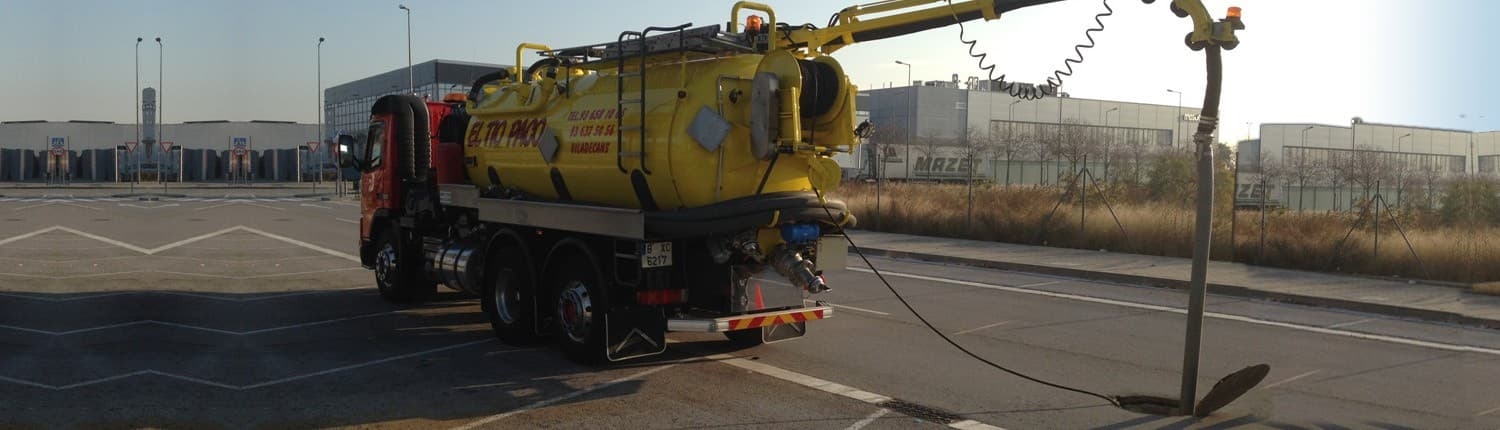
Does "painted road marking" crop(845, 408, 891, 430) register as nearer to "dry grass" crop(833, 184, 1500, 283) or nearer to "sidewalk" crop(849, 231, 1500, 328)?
"sidewalk" crop(849, 231, 1500, 328)

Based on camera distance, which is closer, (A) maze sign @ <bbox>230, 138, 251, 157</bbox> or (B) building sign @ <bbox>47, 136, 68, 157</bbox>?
(B) building sign @ <bbox>47, 136, 68, 157</bbox>

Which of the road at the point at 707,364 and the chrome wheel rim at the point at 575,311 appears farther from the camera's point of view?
the chrome wheel rim at the point at 575,311

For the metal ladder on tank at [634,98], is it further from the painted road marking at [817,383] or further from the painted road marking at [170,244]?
the painted road marking at [170,244]

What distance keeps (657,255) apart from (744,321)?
87cm

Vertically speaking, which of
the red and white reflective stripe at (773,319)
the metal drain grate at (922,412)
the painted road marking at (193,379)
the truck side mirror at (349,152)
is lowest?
the painted road marking at (193,379)

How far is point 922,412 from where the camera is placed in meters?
7.61

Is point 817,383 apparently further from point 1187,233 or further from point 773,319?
point 1187,233

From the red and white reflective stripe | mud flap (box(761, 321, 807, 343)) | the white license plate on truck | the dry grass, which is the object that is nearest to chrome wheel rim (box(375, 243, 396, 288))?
mud flap (box(761, 321, 807, 343))

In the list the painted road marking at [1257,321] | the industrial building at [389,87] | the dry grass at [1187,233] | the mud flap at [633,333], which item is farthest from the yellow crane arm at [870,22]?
the industrial building at [389,87]

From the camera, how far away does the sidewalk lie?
1343 cm

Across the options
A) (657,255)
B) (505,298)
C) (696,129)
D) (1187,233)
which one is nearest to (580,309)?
(657,255)

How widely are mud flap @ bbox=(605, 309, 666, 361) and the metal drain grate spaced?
6.83ft

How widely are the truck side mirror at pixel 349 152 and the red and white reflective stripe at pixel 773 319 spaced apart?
7619 millimetres

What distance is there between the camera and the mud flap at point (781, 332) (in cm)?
1014
